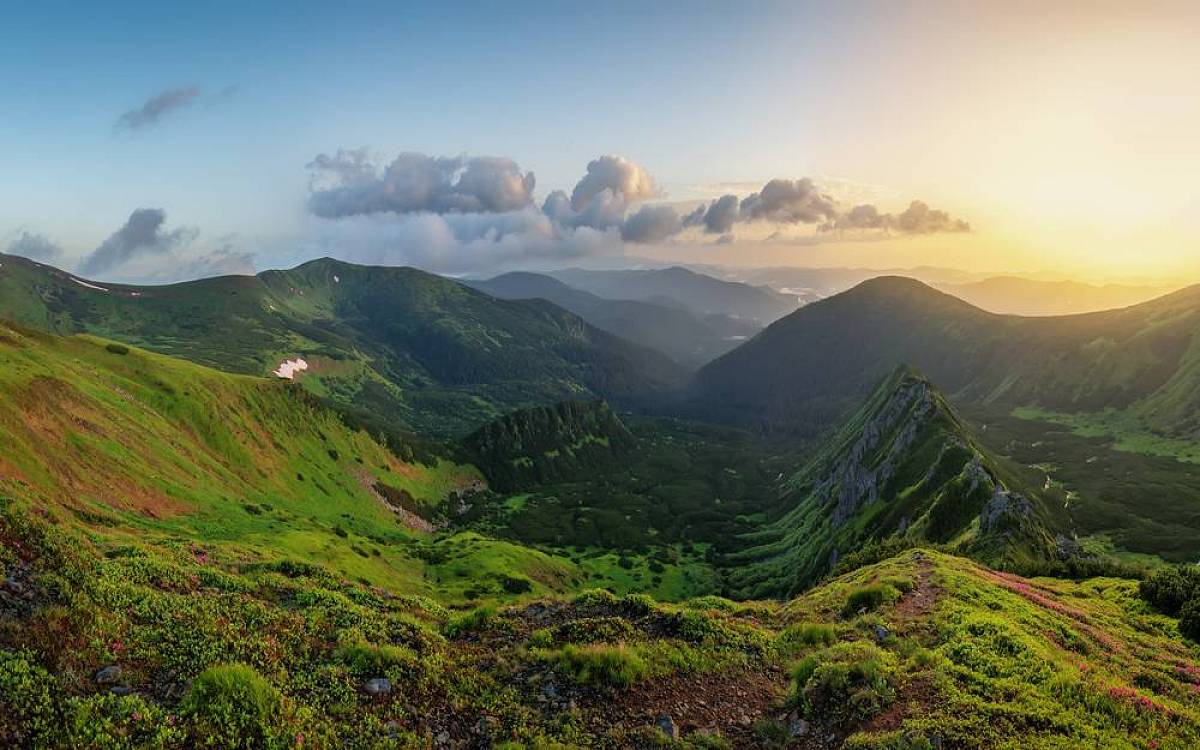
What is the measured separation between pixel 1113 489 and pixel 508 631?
239999 mm

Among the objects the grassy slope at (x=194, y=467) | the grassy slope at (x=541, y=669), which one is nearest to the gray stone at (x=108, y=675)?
the grassy slope at (x=541, y=669)

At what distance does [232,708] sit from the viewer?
1435cm

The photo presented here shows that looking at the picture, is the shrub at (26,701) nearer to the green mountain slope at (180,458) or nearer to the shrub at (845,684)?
the shrub at (845,684)

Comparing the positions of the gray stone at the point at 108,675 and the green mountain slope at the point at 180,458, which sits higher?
the gray stone at the point at 108,675

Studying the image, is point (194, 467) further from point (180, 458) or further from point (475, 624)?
point (475, 624)

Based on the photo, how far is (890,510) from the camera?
129000mm

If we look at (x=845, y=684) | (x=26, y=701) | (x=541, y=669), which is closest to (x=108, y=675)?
(x=26, y=701)

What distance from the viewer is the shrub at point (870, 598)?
33.2 m

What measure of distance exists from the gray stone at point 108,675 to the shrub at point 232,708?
2.02 meters

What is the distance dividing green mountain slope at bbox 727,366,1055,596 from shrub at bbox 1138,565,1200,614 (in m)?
30.4

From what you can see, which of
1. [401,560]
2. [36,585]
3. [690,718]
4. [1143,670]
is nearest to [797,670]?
[690,718]

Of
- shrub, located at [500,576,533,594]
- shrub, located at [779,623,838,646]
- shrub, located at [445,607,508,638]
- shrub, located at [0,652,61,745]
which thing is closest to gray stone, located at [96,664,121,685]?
shrub, located at [0,652,61,745]

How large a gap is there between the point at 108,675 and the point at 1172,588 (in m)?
54.3

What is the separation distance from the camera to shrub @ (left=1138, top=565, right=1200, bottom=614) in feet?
113
